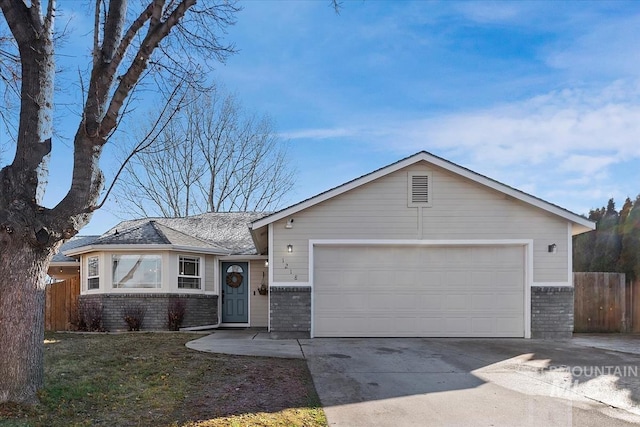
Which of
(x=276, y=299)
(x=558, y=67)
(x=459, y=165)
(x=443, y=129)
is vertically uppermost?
(x=558, y=67)

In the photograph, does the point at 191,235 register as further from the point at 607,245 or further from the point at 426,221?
the point at 607,245

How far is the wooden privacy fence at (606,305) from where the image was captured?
41.6ft

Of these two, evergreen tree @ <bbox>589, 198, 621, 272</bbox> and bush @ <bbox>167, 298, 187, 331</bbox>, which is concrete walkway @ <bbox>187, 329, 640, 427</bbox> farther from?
evergreen tree @ <bbox>589, 198, 621, 272</bbox>

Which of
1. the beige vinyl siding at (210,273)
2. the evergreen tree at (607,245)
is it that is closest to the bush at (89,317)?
the beige vinyl siding at (210,273)

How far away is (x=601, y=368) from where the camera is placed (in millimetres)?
7488

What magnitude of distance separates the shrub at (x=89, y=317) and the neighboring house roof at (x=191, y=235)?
1533 millimetres

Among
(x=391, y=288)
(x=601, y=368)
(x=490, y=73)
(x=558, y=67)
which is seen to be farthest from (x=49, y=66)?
(x=558, y=67)

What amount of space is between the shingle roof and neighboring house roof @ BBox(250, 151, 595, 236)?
3686mm

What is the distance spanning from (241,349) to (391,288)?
389 centimetres

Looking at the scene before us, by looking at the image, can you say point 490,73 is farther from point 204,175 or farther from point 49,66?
point 204,175

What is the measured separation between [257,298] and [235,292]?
2.44 feet

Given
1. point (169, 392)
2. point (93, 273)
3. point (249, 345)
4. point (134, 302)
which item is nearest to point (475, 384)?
point (169, 392)

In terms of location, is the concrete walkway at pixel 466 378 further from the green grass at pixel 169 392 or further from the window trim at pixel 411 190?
the window trim at pixel 411 190

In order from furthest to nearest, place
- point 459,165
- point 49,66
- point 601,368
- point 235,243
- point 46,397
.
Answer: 1. point 235,243
2. point 459,165
3. point 601,368
4. point 49,66
5. point 46,397
